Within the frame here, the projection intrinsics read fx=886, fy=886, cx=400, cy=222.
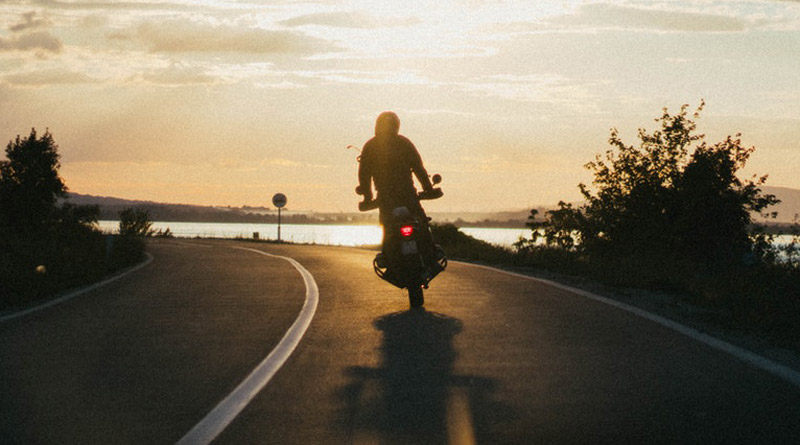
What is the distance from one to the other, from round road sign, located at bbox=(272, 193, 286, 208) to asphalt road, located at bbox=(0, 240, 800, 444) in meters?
38.8

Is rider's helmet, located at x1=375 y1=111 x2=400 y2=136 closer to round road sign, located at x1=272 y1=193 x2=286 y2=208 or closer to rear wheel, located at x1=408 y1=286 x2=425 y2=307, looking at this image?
rear wheel, located at x1=408 y1=286 x2=425 y2=307

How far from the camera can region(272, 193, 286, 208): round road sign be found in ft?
167

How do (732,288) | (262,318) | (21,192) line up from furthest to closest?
(21,192) < (732,288) < (262,318)

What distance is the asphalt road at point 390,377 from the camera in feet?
17.2

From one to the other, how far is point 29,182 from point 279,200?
25.0 metres

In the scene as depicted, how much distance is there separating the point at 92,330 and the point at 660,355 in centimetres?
602

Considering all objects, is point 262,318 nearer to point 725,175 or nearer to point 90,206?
point 725,175

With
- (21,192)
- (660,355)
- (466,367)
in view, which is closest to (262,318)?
(466,367)

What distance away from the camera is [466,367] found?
720 cm

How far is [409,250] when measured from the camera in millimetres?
10828

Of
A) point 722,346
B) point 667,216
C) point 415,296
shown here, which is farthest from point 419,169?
point 667,216

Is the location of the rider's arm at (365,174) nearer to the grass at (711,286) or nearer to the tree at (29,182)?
the grass at (711,286)

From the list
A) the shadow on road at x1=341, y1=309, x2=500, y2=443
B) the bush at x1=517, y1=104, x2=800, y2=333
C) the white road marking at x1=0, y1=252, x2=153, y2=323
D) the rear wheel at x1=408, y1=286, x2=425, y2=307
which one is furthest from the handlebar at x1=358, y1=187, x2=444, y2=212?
the bush at x1=517, y1=104, x2=800, y2=333

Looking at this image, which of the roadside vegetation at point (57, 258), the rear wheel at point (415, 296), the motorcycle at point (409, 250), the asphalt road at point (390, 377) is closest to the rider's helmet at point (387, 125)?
the motorcycle at point (409, 250)
